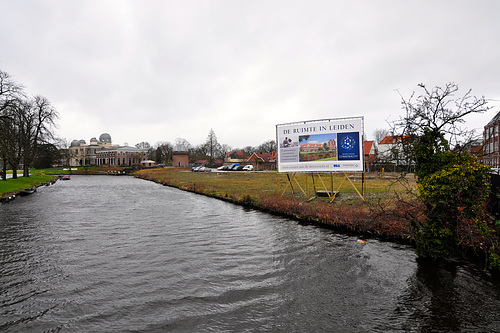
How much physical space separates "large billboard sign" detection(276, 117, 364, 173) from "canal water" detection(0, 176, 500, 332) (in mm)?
6659

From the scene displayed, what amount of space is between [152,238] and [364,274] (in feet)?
31.8

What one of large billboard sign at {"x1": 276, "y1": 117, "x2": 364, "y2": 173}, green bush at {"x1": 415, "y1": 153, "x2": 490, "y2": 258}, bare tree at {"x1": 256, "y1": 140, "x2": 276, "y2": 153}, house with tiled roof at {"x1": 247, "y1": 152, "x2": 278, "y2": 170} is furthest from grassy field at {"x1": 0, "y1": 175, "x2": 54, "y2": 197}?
bare tree at {"x1": 256, "y1": 140, "x2": 276, "y2": 153}

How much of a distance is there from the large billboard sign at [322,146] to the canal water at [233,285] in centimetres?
666

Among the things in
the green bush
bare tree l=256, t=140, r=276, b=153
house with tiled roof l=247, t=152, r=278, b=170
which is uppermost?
bare tree l=256, t=140, r=276, b=153

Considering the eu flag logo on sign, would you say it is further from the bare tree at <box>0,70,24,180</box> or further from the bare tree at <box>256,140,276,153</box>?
the bare tree at <box>256,140,276,153</box>

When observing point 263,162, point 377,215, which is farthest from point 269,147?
point 377,215

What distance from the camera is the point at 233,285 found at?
28.6 feet

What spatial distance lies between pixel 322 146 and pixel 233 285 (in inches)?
552

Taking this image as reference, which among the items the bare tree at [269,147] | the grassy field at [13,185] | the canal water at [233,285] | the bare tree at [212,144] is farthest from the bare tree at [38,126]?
the bare tree at [269,147]

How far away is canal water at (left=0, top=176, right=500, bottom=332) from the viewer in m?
6.72

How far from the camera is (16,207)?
24094mm

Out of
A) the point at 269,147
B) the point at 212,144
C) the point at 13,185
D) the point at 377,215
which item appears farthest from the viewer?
the point at 269,147

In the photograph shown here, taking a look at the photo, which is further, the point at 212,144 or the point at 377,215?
the point at 212,144

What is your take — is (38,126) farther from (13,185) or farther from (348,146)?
(348,146)
